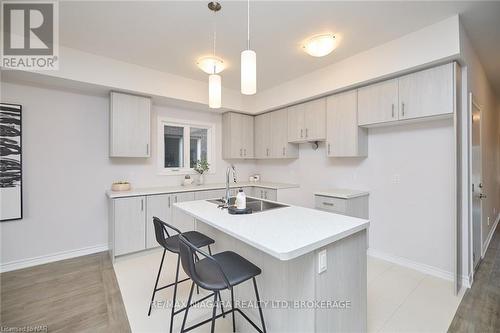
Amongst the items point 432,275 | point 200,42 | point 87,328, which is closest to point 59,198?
point 87,328

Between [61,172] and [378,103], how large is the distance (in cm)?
431

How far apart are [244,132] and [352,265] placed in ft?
11.7

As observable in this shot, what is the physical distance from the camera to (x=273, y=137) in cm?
446

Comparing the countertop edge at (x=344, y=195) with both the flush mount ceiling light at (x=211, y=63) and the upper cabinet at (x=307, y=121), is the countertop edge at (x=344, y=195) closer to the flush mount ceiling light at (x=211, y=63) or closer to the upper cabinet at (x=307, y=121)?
the upper cabinet at (x=307, y=121)

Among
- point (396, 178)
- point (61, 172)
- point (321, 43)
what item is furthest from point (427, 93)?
point (61, 172)

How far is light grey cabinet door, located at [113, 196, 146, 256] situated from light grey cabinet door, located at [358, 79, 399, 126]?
325 centimetres

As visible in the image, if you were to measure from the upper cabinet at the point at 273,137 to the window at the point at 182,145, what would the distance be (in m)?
0.98

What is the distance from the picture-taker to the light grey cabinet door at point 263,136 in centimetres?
457

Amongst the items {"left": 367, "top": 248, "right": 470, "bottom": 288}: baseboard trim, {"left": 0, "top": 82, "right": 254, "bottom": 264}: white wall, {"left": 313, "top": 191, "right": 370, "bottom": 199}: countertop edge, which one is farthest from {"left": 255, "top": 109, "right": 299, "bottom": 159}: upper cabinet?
{"left": 0, "top": 82, "right": 254, "bottom": 264}: white wall

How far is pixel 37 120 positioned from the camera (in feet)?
9.78

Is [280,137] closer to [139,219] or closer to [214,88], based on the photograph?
[214,88]

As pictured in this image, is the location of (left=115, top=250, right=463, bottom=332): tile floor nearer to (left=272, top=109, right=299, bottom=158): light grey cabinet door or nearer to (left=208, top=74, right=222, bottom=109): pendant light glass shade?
(left=208, top=74, right=222, bottom=109): pendant light glass shade

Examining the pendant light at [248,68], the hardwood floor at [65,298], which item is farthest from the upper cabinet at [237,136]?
the pendant light at [248,68]

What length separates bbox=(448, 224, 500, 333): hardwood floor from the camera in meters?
1.82
